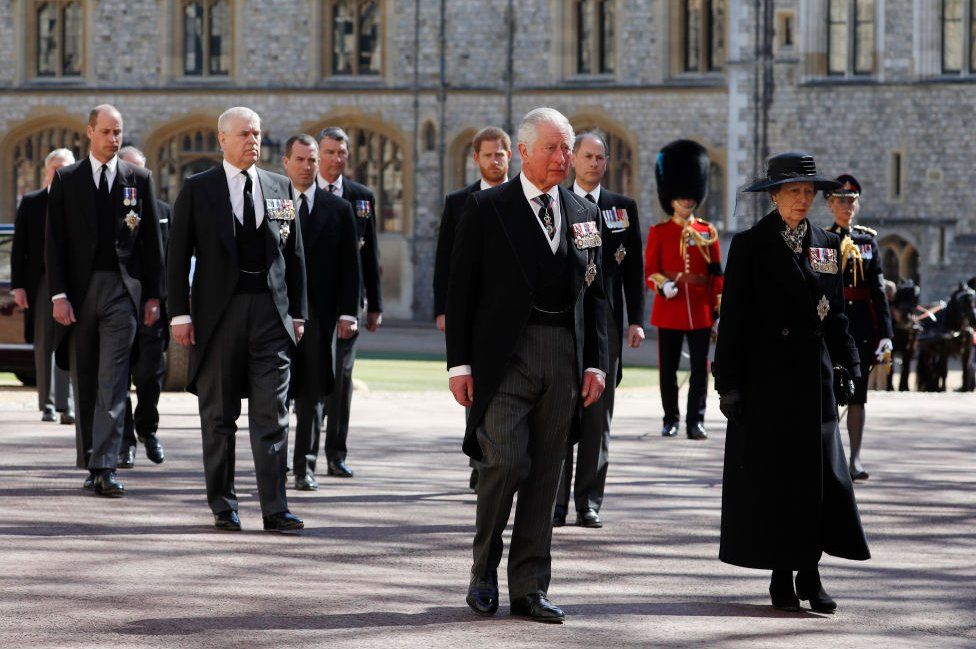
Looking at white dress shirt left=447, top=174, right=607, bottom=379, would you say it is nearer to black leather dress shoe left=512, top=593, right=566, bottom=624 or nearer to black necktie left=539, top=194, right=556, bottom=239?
black necktie left=539, top=194, right=556, bottom=239

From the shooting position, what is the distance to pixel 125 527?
7848 millimetres

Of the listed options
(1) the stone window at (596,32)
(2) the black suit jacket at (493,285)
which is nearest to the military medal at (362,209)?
(2) the black suit jacket at (493,285)

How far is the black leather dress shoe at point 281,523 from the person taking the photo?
779 centimetres

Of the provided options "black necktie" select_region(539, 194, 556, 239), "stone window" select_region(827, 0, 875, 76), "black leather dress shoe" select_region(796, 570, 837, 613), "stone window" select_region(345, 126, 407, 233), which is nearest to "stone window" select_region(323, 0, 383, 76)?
"stone window" select_region(345, 126, 407, 233)

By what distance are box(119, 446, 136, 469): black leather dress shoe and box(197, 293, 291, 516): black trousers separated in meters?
2.40

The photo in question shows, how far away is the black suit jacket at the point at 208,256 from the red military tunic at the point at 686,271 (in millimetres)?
Answer: 5334

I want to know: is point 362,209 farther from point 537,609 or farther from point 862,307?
point 537,609

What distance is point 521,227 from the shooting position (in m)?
6.06

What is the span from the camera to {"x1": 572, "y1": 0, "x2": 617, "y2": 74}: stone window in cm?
3575

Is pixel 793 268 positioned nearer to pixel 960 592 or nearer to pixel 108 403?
pixel 960 592

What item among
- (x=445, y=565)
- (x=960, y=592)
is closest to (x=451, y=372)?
(x=445, y=565)

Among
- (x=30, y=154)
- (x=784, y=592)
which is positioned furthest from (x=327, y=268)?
(x=30, y=154)

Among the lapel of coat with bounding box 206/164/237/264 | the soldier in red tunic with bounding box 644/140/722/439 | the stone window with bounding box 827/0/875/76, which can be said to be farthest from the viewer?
the stone window with bounding box 827/0/875/76

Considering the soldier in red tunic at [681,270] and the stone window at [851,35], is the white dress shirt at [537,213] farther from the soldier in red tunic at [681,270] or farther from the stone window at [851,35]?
the stone window at [851,35]
